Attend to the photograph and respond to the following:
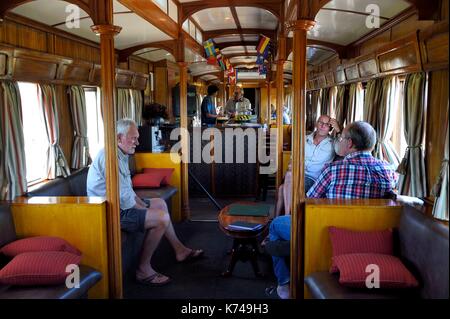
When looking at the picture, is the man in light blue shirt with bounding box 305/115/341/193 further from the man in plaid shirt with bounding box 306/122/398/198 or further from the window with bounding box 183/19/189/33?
the window with bounding box 183/19/189/33

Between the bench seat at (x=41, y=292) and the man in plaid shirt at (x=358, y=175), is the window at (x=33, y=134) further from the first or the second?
the man in plaid shirt at (x=358, y=175)

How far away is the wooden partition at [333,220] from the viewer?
2.96 m

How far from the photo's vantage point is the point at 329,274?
279 cm

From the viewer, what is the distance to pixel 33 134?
4.44 meters

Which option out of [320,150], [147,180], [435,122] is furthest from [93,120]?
[435,122]

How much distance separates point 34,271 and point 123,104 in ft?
14.3

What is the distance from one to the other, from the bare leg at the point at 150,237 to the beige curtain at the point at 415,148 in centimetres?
213

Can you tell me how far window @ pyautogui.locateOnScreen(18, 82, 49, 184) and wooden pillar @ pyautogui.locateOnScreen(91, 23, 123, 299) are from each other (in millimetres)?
1629

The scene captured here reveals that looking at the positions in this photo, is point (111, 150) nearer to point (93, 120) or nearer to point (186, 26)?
point (93, 120)

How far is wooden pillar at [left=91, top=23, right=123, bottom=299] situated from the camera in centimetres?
297

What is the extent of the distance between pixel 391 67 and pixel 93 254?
9.82ft

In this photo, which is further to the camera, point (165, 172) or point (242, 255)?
point (165, 172)

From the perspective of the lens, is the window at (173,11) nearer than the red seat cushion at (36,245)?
No

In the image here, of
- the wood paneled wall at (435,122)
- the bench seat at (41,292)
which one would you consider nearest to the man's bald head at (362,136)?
the wood paneled wall at (435,122)
